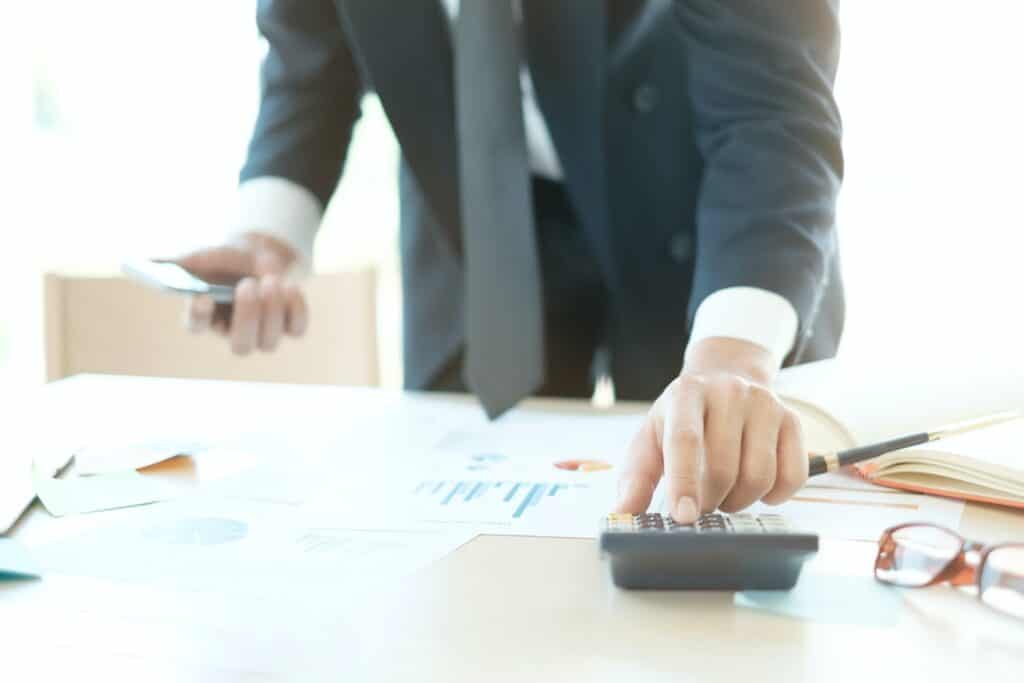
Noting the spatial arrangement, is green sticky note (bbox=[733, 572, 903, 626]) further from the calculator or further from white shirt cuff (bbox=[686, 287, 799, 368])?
white shirt cuff (bbox=[686, 287, 799, 368])

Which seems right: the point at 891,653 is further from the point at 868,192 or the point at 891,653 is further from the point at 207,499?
the point at 868,192

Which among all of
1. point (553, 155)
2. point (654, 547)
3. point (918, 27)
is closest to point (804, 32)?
point (553, 155)

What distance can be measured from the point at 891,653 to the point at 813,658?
1.6 inches

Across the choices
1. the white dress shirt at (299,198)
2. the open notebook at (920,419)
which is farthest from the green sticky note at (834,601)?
the white dress shirt at (299,198)

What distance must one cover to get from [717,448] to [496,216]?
0.48 m

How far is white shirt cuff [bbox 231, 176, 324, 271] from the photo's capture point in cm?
130

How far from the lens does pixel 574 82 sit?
1.17 m

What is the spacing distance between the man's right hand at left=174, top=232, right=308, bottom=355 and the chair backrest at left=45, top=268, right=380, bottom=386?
29 centimetres

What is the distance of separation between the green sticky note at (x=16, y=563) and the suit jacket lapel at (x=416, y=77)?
2.10 feet

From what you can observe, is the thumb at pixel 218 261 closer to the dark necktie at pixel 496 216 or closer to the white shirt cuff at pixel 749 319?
the dark necktie at pixel 496 216

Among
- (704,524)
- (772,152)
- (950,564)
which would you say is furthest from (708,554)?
(772,152)

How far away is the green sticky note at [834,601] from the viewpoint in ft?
1.87

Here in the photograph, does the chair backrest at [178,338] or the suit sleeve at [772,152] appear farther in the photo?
the chair backrest at [178,338]

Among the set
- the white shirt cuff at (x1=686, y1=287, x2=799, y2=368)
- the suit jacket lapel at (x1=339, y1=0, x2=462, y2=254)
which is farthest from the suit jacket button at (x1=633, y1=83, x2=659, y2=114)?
the white shirt cuff at (x1=686, y1=287, x2=799, y2=368)
